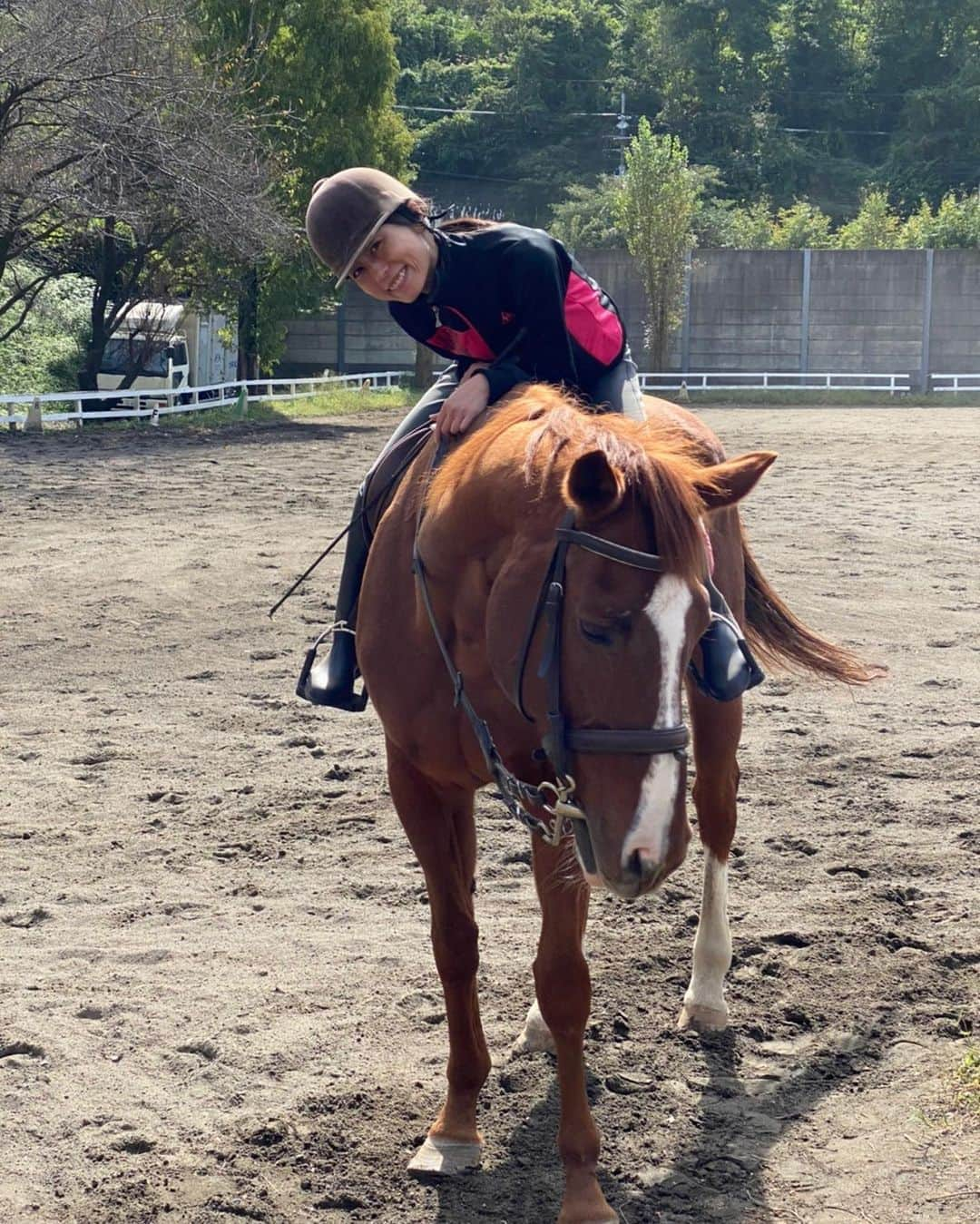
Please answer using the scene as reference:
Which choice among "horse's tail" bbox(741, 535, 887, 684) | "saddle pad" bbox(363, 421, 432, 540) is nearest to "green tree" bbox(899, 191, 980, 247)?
"horse's tail" bbox(741, 535, 887, 684)

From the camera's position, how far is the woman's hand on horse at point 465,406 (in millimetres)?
3260

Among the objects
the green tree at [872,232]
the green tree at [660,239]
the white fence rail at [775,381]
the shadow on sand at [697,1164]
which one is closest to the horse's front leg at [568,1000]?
the shadow on sand at [697,1164]

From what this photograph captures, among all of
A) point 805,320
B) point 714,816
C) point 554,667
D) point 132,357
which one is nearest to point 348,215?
point 554,667

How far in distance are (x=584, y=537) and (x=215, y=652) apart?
19.4 feet

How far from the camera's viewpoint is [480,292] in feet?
11.0

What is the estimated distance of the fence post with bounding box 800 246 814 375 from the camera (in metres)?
32.8

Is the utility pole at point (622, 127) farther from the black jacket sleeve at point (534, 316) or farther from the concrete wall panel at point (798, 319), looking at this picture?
the black jacket sleeve at point (534, 316)

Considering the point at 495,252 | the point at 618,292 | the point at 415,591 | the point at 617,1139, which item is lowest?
the point at 617,1139

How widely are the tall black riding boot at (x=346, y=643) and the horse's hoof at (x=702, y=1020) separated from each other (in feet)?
4.30

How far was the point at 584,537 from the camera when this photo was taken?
250 centimetres

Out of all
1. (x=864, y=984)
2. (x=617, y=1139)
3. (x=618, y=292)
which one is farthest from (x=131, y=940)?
(x=618, y=292)

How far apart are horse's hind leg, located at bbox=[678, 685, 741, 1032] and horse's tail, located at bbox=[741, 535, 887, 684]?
27.8 inches

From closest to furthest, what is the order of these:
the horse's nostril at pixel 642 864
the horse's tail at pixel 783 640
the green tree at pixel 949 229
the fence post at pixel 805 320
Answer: the horse's nostril at pixel 642 864 → the horse's tail at pixel 783 640 → the fence post at pixel 805 320 → the green tree at pixel 949 229

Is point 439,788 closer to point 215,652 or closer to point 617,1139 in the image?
point 617,1139
